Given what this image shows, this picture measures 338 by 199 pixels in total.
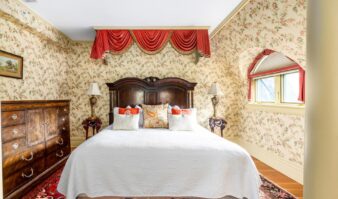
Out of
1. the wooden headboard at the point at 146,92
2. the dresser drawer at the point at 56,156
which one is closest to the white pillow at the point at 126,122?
the wooden headboard at the point at 146,92

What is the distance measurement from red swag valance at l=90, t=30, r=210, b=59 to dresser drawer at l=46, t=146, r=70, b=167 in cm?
179

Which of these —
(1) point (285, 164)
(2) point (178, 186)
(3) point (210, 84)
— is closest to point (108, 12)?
(3) point (210, 84)

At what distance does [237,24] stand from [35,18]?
3.26m

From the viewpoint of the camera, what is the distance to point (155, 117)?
3396 mm

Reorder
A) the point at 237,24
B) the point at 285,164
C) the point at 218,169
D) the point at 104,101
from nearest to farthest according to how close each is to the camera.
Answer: the point at 218,169
the point at 285,164
the point at 237,24
the point at 104,101

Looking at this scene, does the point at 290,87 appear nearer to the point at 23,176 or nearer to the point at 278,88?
the point at 278,88

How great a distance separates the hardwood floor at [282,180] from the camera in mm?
2469

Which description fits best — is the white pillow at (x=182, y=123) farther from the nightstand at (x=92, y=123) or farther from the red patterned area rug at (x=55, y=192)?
the nightstand at (x=92, y=123)

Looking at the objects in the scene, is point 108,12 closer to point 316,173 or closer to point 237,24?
point 237,24

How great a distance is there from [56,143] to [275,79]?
3.81 metres

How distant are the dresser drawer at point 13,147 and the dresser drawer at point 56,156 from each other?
61 centimetres

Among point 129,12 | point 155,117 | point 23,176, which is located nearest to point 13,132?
point 23,176

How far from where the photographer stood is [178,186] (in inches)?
78.8

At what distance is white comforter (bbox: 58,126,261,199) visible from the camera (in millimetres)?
1977
